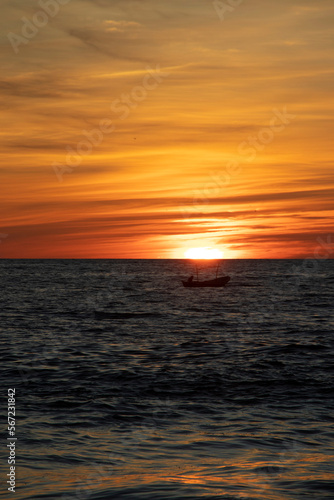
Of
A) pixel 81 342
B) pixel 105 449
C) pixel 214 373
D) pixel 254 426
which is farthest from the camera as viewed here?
pixel 81 342

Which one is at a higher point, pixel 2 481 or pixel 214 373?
pixel 214 373

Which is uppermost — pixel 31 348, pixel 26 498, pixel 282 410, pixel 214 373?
pixel 31 348

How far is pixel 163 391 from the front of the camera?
2162cm

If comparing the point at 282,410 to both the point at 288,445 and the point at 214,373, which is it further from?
the point at 214,373

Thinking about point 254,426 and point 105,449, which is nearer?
point 105,449

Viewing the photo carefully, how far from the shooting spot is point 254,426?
54.9 ft

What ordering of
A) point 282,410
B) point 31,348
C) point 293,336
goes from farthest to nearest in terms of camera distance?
point 293,336
point 31,348
point 282,410

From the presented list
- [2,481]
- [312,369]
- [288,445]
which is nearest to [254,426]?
[288,445]

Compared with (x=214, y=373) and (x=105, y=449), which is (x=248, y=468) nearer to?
(x=105, y=449)

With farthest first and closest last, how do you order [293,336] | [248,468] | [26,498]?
[293,336] → [248,468] → [26,498]

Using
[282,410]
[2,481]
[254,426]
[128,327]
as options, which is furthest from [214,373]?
[128,327]

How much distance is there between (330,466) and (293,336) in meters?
25.2

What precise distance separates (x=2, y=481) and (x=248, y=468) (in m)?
5.42

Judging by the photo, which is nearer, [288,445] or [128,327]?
[288,445]
